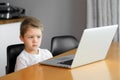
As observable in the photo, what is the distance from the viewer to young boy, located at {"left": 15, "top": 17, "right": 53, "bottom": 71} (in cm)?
198

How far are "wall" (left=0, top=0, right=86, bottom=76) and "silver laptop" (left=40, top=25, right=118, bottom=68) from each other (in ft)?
5.88

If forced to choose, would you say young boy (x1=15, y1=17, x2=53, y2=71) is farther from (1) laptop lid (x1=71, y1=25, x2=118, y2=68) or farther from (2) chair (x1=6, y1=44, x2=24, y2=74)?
(1) laptop lid (x1=71, y1=25, x2=118, y2=68)

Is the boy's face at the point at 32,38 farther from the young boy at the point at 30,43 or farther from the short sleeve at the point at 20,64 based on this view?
the short sleeve at the point at 20,64

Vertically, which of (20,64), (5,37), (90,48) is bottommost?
(5,37)

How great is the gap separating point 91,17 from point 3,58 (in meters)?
1.24

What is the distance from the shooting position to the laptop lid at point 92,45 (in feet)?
5.60

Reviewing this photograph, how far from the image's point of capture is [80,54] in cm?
176

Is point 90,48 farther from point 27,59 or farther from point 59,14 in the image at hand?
point 59,14

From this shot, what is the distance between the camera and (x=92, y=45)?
1.81m

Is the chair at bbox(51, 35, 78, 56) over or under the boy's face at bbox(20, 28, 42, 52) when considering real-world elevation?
under

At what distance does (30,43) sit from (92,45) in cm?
46

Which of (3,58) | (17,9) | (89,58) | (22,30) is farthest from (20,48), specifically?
(17,9)

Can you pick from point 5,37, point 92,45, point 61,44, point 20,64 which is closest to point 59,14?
point 5,37

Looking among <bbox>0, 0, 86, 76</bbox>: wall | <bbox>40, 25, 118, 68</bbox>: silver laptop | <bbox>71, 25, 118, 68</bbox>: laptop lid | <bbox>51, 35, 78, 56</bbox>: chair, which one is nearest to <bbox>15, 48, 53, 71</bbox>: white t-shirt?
<bbox>40, 25, 118, 68</bbox>: silver laptop
